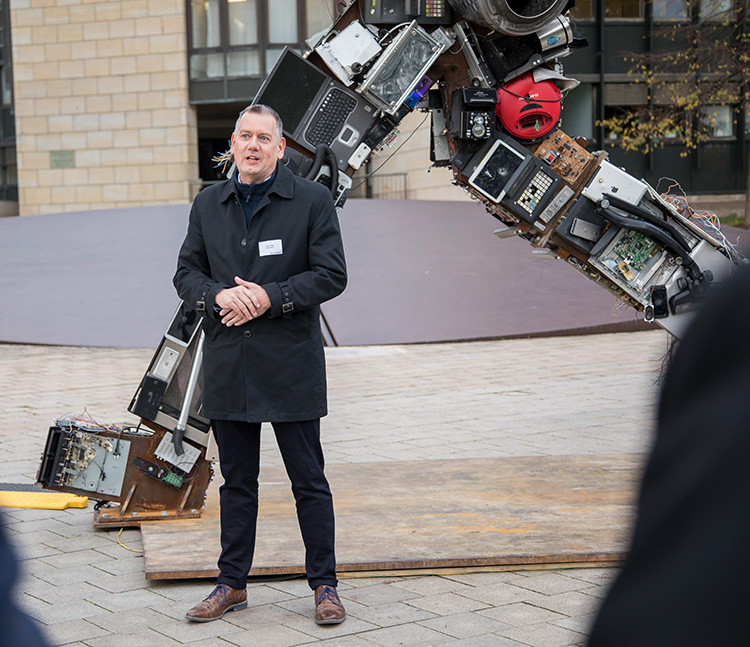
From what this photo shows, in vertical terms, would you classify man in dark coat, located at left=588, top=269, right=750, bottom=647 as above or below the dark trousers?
above

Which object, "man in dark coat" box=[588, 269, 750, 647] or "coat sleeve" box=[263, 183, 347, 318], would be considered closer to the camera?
"man in dark coat" box=[588, 269, 750, 647]

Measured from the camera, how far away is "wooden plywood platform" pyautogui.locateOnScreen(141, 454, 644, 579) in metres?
5.30

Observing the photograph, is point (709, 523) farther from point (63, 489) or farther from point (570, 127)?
point (570, 127)

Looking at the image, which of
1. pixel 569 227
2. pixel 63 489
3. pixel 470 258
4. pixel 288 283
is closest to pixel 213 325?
pixel 288 283

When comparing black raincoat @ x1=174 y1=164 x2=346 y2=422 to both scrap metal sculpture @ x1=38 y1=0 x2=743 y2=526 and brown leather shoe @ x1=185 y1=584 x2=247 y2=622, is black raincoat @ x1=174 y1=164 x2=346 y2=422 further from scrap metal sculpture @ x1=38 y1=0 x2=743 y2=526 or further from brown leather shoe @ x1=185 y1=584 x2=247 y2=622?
scrap metal sculpture @ x1=38 y1=0 x2=743 y2=526

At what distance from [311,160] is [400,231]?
39.8 feet

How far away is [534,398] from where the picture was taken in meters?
10.6

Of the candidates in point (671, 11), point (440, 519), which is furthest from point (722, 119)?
point (440, 519)

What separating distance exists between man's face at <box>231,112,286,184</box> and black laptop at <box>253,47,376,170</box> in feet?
3.92

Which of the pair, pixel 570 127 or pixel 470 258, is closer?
pixel 470 258

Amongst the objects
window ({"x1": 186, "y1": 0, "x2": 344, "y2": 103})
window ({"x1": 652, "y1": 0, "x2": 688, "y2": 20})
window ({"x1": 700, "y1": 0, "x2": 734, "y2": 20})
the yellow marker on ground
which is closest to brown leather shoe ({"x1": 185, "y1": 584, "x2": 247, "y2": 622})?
the yellow marker on ground

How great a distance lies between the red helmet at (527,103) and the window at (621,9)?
91.4ft

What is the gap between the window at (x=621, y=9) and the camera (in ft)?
105

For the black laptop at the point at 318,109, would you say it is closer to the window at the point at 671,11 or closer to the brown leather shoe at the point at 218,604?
the brown leather shoe at the point at 218,604
